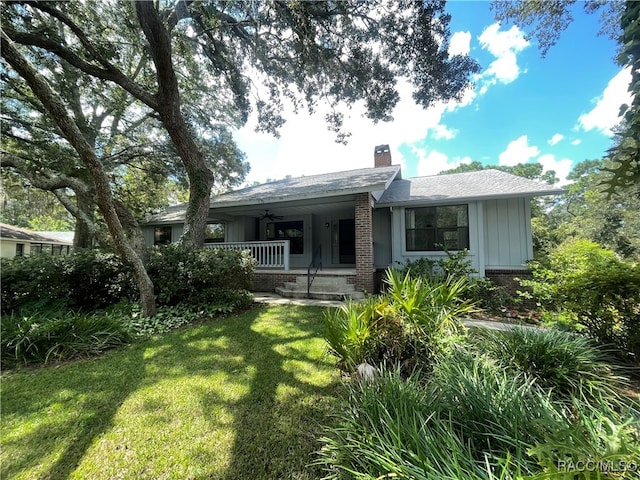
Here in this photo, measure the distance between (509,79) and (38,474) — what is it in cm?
1565

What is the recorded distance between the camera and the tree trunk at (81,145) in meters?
4.36

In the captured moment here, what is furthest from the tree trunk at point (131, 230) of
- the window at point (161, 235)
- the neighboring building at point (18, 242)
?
the neighboring building at point (18, 242)

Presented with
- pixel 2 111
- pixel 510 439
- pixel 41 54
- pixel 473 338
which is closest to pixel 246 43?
pixel 41 54

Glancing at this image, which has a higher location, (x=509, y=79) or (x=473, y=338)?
(x=509, y=79)

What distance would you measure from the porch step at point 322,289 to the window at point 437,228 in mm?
2996

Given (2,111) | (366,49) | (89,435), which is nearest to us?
(89,435)

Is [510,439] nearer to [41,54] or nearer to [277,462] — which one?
[277,462]

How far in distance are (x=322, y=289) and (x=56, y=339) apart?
622cm

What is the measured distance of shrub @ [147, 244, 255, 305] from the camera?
644cm

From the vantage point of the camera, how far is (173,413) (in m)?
2.56

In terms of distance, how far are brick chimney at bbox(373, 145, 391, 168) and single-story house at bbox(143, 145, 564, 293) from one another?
76.5 inches

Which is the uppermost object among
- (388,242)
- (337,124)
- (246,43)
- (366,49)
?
(246,43)

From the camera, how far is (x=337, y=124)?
10.7 m

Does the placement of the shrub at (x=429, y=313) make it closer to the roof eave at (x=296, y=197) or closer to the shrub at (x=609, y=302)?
the shrub at (x=609, y=302)
